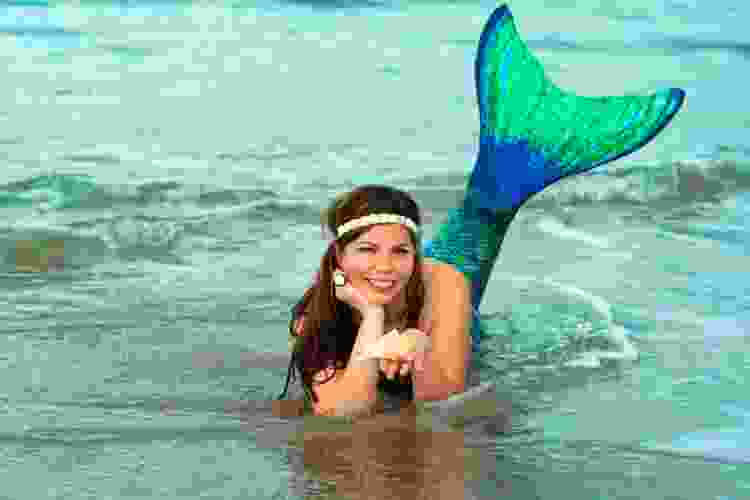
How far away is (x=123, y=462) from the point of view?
13.0 ft

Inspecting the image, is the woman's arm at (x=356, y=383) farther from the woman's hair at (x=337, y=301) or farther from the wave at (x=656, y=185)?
the wave at (x=656, y=185)

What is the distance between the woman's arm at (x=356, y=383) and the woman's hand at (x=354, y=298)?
0.6 inches

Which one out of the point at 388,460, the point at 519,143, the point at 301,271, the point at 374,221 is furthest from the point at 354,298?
the point at 301,271

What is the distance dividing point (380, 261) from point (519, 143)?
4.58 ft

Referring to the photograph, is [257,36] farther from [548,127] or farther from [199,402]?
[199,402]

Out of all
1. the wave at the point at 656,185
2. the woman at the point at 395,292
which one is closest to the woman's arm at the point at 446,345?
the woman at the point at 395,292

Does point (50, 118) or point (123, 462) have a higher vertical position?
point (50, 118)

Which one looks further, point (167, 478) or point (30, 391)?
point (30, 391)

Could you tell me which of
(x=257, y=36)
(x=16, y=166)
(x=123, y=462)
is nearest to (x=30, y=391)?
(x=123, y=462)

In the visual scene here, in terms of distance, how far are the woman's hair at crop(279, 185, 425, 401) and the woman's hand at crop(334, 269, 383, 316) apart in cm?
7

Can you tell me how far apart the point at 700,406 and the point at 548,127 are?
1.28m

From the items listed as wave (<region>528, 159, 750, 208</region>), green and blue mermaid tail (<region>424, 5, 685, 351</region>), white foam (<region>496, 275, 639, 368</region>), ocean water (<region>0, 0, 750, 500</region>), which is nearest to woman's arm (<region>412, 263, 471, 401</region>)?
ocean water (<region>0, 0, 750, 500</region>)

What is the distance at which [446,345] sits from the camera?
14.6ft

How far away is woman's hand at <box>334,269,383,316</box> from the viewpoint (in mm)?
4301
